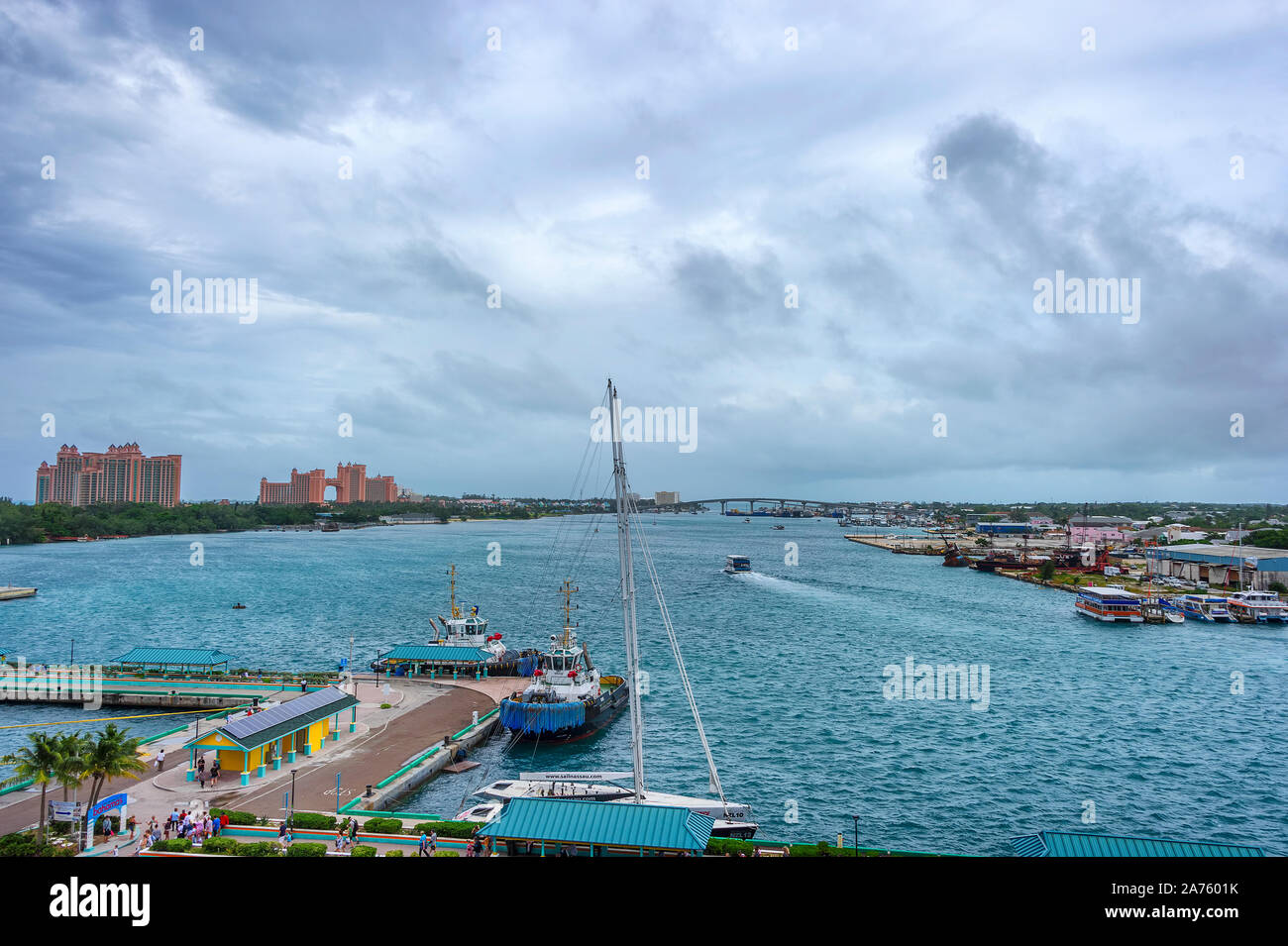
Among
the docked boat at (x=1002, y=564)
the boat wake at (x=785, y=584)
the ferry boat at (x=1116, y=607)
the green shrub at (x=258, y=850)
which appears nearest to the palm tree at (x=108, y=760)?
the green shrub at (x=258, y=850)

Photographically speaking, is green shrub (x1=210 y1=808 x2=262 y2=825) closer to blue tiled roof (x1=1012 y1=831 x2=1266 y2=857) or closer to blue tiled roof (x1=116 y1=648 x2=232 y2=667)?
blue tiled roof (x1=1012 y1=831 x2=1266 y2=857)

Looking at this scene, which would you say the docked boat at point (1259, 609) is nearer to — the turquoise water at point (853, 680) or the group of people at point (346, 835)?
the turquoise water at point (853, 680)

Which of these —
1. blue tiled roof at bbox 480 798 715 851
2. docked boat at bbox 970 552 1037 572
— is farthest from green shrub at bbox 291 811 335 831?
docked boat at bbox 970 552 1037 572

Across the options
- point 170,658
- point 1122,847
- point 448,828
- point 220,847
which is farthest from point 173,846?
point 170,658
